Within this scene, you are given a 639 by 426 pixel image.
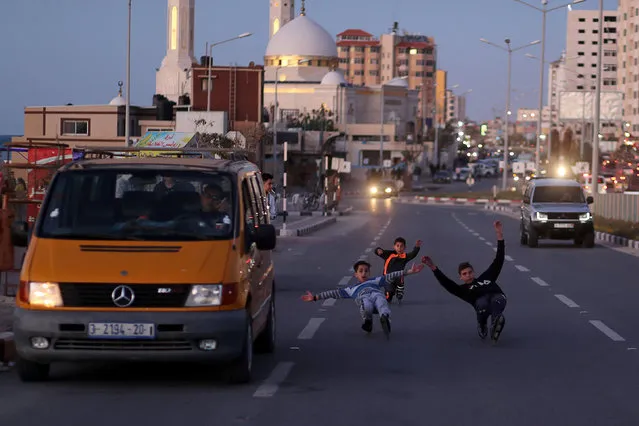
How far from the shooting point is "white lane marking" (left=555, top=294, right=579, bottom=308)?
17.1 metres

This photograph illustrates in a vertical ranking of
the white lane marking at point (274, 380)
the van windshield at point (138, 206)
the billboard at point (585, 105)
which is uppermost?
the billboard at point (585, 105)

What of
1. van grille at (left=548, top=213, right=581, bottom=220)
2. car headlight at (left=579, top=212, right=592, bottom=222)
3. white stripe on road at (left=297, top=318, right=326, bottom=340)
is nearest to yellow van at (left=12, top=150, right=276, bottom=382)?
white stripe on road at (left=297, top=318, right=326, bottom=340)

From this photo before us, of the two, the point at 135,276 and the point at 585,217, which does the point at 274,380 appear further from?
the point at 585,217

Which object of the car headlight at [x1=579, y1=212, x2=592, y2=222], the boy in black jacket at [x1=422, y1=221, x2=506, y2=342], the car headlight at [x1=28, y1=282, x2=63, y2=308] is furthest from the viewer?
the car headlight at [x1=579, y1=212, x2=592, y2=222]

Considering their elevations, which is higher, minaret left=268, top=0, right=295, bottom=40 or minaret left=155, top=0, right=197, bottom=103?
minaret left=268, top=0, right=295, bottom=40

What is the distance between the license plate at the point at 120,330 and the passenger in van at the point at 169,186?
154 cm

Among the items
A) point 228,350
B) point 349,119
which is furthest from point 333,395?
point 349,119

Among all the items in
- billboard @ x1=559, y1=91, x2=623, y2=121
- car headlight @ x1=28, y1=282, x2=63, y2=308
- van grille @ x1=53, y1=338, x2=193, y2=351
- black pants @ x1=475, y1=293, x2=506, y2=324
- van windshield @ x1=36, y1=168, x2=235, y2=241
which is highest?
billboard @ x1=559, y1=91, x2=623, y2=121

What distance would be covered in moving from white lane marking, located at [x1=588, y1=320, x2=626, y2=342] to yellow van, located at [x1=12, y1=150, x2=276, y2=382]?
4751mm

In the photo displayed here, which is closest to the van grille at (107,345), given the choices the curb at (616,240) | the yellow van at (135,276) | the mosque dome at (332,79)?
the yellow van at (135,276)

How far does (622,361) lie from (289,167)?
95.3 m

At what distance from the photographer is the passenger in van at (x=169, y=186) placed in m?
10.4

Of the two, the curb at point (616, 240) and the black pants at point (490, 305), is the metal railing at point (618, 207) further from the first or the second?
the black pants at point (490, 305)

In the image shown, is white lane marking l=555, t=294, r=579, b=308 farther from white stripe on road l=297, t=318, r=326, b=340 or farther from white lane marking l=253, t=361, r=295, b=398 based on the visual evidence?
white lane marking l=253, t=361, r=295, b=398
